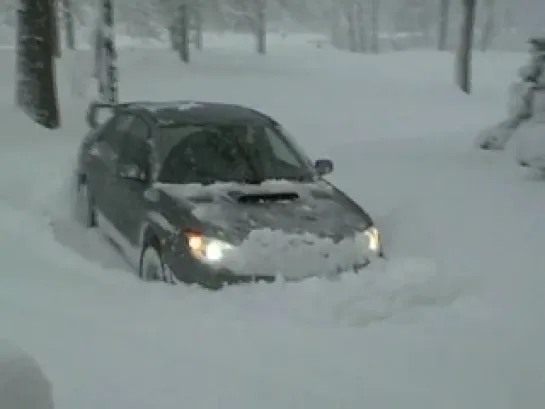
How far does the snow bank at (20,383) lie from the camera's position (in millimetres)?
2500

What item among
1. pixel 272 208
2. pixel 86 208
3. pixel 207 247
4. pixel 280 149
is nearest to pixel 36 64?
pixel 86 208

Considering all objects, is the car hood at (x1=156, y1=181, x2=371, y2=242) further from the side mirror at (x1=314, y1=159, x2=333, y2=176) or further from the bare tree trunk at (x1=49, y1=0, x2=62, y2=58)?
the bare tree trunk at (x1=49, y1=0, x2=62, y2=58)

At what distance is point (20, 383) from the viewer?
2545 mm

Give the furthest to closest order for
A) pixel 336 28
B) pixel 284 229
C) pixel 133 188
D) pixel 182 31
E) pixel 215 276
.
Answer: pixel 336 28
pixel 182 31
pixel 133 188
pixel 284 229
pixel 215 276

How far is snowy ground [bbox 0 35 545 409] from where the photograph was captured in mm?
4445

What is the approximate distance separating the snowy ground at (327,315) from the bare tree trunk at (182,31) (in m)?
22.5

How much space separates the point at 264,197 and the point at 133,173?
1209 mm

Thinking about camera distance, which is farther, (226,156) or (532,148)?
(532,148)

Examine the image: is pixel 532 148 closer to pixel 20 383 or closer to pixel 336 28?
pixel 20 383

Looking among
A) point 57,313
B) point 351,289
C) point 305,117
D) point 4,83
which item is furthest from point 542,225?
point 4,83

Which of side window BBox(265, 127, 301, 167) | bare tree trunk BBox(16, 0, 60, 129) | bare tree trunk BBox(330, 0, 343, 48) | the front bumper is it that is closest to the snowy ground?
the front bumper

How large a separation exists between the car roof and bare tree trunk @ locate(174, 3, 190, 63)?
25125 mm

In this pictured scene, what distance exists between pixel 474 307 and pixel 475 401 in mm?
1486

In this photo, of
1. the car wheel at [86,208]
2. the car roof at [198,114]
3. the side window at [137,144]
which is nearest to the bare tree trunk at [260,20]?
the car wheel at [86,208]
